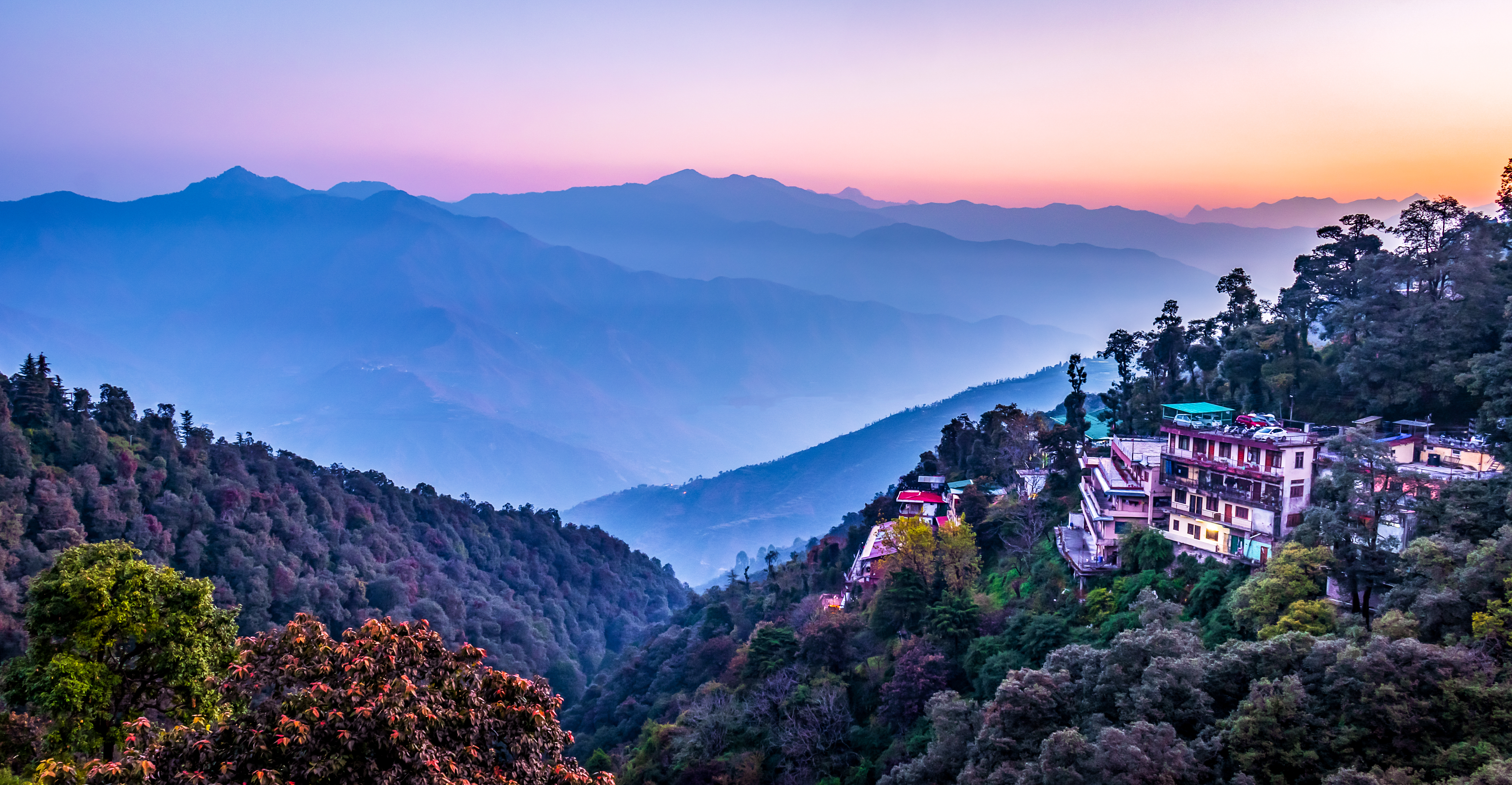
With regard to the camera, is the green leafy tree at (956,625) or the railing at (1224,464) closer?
the railing at (1224,464)

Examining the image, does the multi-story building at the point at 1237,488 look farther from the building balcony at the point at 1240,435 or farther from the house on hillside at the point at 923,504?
the house on hillside at the point at 923,504

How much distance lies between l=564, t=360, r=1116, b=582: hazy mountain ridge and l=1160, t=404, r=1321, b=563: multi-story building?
74.6 meters

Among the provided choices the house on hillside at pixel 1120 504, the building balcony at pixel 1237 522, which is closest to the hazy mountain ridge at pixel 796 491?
the house on hillside at pixel 1120 504

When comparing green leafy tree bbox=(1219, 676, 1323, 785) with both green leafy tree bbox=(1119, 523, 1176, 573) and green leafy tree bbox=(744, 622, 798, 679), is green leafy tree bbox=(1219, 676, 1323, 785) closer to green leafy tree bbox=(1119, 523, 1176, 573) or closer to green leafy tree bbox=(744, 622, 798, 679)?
green leafy tree bbox=(1119, 523, 1176, 573)

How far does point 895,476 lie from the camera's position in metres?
103

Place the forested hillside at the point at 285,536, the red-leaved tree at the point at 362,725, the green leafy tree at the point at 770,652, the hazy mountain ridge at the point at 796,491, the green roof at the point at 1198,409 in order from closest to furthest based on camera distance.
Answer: the red-leaved tree at the point at 362,725
the green roof at the point at 1198,409
the green leafy tree at the point at 770,652
the forested hillside at the point at 285,536
the hazy mountain ridge at the point at 796,491

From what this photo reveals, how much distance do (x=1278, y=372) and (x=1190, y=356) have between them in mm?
6681

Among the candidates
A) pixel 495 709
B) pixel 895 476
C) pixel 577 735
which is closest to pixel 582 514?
pixel 895 476

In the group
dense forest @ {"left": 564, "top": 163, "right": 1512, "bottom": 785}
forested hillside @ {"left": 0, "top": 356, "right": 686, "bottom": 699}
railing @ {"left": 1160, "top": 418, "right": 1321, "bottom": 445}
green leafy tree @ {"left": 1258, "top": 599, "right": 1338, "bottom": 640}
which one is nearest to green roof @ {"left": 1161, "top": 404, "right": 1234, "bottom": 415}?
railing @ {"left": 1160, "top": 418, "right": 1321, "bottom": 445}

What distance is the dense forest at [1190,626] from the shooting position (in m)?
13.0

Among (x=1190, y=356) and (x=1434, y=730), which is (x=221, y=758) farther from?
(x=1190, y=356)

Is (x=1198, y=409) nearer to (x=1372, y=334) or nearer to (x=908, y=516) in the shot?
(x=1372, y=334)

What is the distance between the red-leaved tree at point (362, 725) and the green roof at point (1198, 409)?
2337cm

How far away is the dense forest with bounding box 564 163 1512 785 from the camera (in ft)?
42.8
